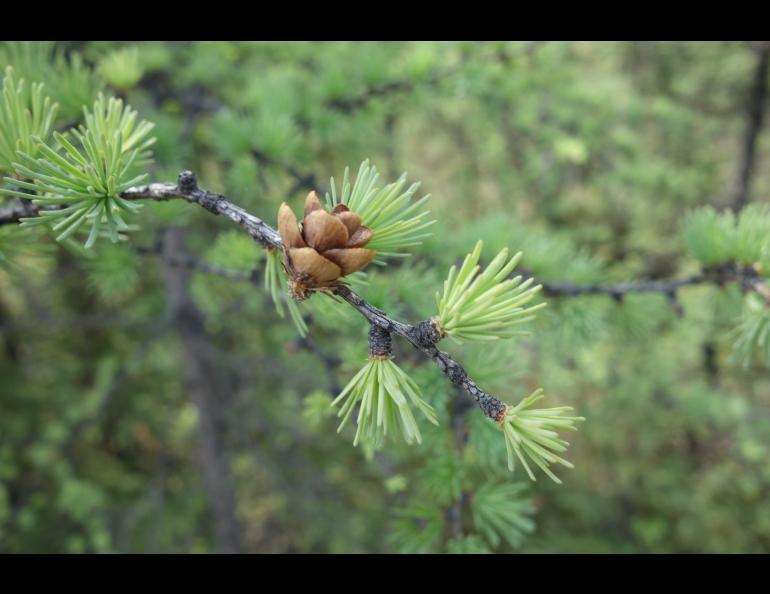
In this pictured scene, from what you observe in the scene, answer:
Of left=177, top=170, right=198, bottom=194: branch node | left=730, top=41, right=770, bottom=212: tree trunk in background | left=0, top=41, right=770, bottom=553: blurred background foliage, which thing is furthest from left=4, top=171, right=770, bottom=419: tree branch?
left=730, top=41, right=770, bottom=212: tree trunk in background

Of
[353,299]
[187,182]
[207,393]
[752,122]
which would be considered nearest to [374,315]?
[353,299]

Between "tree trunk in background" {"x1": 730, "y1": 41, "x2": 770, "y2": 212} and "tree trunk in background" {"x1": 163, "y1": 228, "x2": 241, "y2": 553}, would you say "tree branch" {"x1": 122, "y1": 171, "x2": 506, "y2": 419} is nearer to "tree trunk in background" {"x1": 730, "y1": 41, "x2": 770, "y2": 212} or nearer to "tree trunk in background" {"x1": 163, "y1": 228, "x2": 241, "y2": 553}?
"tree trunk in background" {"x1": 163, "y1": 228, "x2": 241, "y2": 553}

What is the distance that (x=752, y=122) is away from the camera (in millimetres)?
3459

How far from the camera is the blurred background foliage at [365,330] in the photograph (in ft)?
3.47

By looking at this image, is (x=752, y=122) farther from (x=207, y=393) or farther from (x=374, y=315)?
(x=207, y=393)

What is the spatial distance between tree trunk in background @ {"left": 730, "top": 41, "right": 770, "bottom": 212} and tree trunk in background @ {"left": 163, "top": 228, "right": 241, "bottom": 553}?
378cm

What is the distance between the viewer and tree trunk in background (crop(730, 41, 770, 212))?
10.6ft

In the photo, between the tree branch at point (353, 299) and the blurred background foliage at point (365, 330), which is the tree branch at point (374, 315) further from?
the blurred background foliage at point (365, 330)

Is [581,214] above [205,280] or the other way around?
above

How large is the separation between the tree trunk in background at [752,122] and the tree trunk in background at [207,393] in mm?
3780
